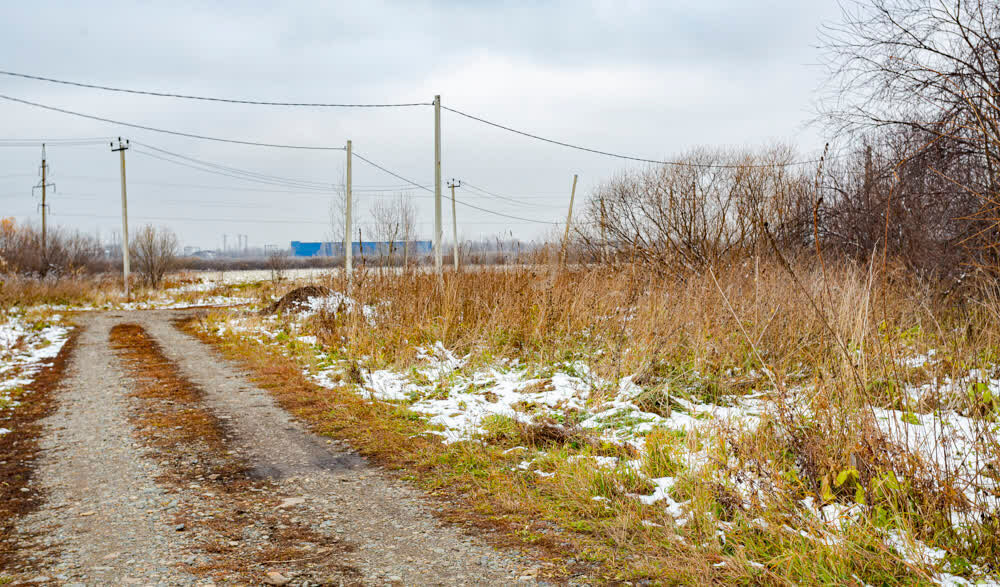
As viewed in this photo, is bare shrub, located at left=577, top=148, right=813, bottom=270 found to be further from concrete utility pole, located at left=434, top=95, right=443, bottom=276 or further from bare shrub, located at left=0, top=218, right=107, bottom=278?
bare shrub, located at left=0, top=218, right=107, bottom=278

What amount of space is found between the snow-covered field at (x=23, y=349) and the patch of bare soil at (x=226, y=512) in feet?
6.17

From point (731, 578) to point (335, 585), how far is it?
6.38 ft

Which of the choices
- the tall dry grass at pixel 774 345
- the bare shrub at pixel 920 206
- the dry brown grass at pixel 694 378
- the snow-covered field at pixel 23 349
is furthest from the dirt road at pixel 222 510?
the bare shrub at pixel 920 206

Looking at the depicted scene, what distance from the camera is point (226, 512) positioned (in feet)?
13.5

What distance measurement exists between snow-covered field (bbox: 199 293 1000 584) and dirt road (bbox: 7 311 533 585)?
116 cm

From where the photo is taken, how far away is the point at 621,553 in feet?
11.0

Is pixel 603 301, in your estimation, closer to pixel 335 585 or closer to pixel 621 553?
pixel 621 553

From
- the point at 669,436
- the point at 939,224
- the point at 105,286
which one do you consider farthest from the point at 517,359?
the point at 105,286

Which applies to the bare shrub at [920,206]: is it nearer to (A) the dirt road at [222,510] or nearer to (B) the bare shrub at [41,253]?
(A) the dirt road at [222,510]

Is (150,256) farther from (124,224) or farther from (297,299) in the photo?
(297,299)

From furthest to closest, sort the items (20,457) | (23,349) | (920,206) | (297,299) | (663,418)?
(297,299) < (23,349) < (920,206) < (663,418) < (20,457)

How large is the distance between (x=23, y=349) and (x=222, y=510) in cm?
1121

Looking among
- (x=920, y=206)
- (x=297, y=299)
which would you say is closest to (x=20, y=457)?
(x=297, y=299)

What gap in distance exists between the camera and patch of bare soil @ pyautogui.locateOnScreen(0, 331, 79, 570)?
3.78m
